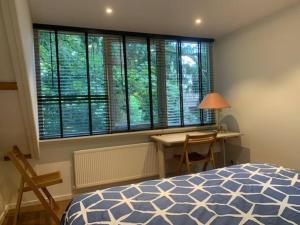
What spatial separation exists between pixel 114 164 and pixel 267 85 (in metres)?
2.26

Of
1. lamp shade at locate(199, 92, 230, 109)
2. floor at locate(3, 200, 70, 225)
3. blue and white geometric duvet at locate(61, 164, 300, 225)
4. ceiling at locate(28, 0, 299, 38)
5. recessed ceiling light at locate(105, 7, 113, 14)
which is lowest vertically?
floor at locate(3, 200, 70, 225)

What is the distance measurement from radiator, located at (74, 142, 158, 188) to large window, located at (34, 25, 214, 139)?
0.94 ft

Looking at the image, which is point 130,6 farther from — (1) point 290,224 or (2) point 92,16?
(1) point 290,224

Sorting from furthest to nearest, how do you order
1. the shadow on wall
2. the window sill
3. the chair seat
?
the shadow on wall → the window sill → the chair seat

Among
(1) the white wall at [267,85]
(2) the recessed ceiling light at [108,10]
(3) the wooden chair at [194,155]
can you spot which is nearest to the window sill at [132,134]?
(3) the wooden chair at [194,155]

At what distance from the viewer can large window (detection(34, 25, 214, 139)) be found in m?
3.06

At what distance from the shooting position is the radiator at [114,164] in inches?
121

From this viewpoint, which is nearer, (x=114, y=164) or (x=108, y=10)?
(x=108, y=10)

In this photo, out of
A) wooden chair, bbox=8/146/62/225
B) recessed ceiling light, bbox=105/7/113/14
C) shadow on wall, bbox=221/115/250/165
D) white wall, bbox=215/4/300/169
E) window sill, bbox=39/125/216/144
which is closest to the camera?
wooden chair, bbox=8/146/62/225

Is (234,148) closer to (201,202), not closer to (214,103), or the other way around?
(214,103)

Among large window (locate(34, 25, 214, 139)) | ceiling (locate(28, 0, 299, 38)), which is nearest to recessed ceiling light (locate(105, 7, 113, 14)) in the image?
ceiling (locate(28, 0, 299, 38))

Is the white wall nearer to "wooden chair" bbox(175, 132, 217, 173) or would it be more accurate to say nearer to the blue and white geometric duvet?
"wooden chair" bbox(175, 132, 217, 173)

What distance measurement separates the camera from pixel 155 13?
2.71m

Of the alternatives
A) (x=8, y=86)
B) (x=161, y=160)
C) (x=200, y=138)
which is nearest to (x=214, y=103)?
(x=200, y=138)
